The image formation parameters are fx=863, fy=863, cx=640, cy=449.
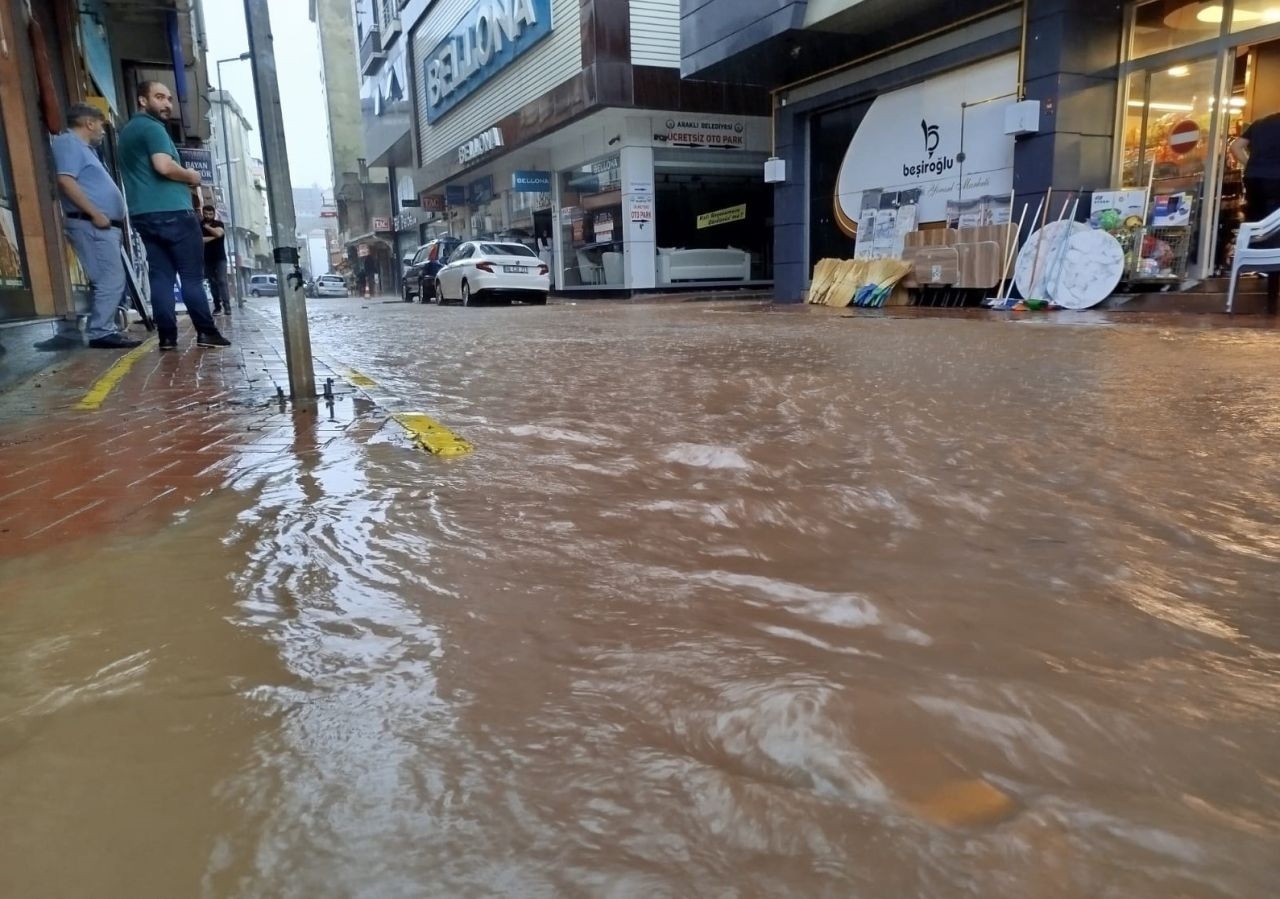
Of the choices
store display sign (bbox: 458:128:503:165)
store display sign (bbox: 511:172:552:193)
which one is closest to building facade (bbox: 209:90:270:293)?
store display sign (bbox: 458:128:503:165)

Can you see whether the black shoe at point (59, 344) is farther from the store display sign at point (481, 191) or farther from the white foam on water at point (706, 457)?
the store display sign at point (481, 191)

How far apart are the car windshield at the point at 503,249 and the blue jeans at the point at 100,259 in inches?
449

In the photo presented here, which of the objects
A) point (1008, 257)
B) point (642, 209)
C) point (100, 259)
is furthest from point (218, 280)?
point (1008, 257)

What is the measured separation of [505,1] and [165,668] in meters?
23.1

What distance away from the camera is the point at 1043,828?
114 centimetres

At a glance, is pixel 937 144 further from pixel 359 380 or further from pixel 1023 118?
pixel 359 380

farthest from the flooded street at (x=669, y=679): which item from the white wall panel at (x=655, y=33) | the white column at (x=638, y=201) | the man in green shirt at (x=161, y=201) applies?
the white wall panel at (x=655, y=33)

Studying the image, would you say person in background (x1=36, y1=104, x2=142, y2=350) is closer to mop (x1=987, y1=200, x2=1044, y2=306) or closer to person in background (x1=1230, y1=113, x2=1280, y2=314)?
mop (x1=987, y1=200, x2=1044, y2=306)

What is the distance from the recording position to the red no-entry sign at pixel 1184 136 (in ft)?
32.9

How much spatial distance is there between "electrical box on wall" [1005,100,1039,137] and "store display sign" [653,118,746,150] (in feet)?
33.2

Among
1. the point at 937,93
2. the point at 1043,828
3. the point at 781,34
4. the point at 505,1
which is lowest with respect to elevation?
the point at 1043,828

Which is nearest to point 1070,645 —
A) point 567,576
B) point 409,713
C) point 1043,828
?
point 1043,828

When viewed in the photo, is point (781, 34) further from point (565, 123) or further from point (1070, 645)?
point (1070, 645)

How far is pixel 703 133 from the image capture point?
19969 millimetres
